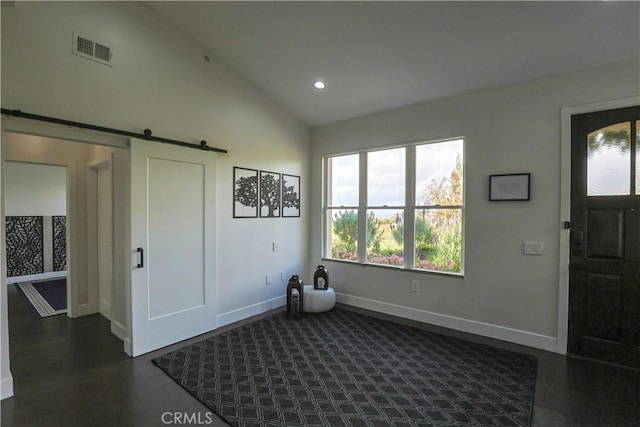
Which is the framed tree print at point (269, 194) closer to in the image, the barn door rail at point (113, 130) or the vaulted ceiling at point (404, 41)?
the barn door rail at point (113, 130)

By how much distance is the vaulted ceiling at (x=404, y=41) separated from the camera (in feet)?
8.30

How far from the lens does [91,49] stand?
2.79m

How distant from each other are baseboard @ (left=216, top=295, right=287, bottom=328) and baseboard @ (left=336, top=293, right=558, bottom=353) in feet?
3.12

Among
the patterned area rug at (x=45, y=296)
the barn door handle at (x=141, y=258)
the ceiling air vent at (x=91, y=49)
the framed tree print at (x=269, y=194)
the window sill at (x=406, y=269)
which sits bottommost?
the patterned area rug at (x=45, y=296)

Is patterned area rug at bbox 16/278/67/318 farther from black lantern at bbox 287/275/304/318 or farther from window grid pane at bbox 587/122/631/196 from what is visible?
window grid pane at bbox 587/122/631/196

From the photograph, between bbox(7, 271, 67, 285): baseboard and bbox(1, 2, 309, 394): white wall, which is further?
bbox(7, 271, 67, 285): baseboard

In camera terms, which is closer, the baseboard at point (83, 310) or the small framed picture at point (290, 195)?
the baseboard at point (83, 310)

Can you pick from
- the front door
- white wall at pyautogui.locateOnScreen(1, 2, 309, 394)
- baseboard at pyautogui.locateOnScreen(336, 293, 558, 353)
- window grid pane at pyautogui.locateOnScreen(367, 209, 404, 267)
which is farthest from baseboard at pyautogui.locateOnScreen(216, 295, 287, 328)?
window grid pane at pyautogui.locateOnScreen(367, 209, 404, 267)

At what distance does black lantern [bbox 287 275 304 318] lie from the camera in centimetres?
412

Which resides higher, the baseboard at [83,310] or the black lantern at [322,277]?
the black lantern at [322,277]

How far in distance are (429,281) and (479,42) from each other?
263 centimetres

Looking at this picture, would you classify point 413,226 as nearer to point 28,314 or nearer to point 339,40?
point 339,40

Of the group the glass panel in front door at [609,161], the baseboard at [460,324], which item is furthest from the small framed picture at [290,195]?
the glass panel in front door at [609,161]

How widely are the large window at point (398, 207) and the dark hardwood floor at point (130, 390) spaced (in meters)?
1.21
